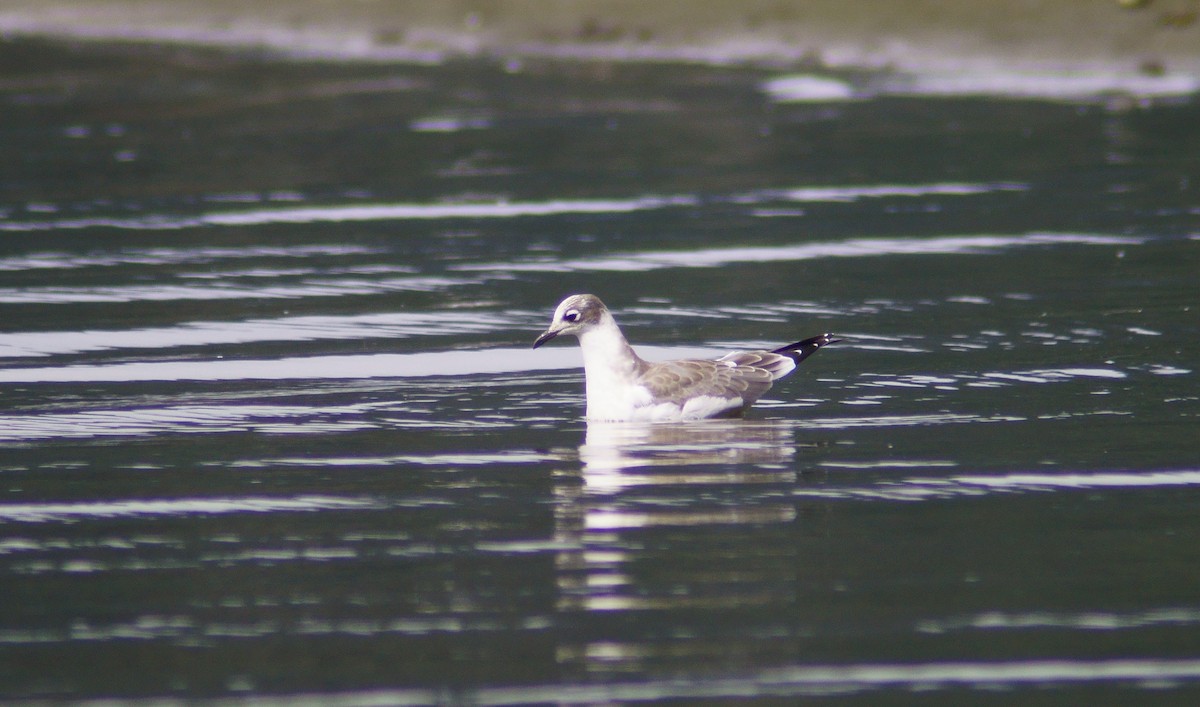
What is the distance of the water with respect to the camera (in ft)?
21.4

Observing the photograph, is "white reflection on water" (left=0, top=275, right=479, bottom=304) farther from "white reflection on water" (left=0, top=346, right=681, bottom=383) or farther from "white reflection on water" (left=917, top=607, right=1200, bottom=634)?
"white reflection on water" (left=917, top=607, right=1200, bottom=634)

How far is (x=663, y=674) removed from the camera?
20.3 feet

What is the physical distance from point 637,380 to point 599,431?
15.8 inches

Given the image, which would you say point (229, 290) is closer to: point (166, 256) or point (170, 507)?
point (166, 256)

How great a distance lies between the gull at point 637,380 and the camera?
10086 millimetres

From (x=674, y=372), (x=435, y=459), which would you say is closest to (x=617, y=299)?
(x=674, y=372)

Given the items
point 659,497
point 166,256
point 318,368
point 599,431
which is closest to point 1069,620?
point 659,497

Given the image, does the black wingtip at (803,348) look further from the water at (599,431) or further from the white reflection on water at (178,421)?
the white reflection on water at (178,421)

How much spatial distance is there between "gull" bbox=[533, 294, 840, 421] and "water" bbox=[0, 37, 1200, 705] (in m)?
0.24

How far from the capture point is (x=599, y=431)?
991 centimetres

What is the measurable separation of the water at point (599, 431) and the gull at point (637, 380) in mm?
236

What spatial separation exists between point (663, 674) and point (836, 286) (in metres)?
8.11

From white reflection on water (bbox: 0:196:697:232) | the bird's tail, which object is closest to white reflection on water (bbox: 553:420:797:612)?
the bird's tail

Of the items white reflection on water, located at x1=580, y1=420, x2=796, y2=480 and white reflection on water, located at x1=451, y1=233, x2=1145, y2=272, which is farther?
white reflection on water, located at x1=451, y1=233, x2=1145, y2=272
